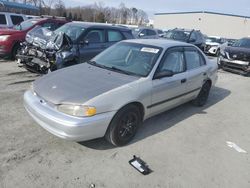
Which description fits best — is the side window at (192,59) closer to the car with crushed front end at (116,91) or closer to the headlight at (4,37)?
the car with crushed front end at (116,91)

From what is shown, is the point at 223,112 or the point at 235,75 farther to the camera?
the point at 235,75

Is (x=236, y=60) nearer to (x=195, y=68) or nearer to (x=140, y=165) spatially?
(x=195, y=68)

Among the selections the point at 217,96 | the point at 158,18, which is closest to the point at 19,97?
the point at 217,96

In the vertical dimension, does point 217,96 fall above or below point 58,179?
below

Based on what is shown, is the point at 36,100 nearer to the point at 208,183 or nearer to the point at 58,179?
the point at 58,179

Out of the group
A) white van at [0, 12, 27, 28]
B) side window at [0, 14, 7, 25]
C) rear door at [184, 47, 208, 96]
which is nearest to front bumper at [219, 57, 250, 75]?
rear door at [184, 47, 208, 96]

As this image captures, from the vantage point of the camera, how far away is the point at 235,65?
10.3m

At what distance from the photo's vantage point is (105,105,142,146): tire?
3271mm

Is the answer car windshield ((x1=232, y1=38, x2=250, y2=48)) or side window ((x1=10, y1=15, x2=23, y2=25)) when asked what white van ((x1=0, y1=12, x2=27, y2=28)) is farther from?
car windshield ((x1=232, y1=38, x2=250, y2=48))

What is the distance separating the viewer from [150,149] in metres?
3.55

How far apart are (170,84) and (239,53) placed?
7614 mm

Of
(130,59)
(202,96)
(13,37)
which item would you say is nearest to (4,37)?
(13,37)

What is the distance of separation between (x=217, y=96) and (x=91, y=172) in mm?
5128

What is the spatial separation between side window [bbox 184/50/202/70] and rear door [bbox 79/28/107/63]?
3046 mm
